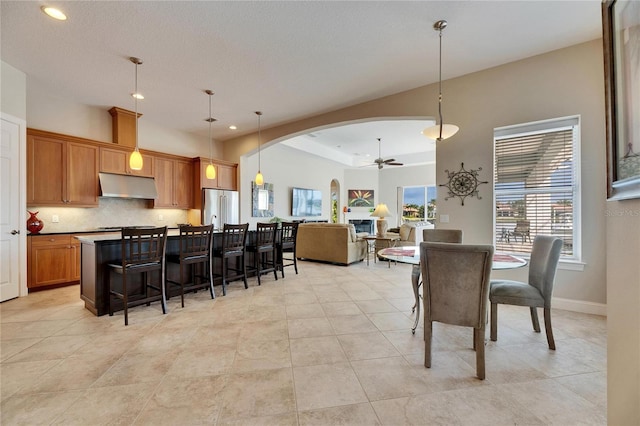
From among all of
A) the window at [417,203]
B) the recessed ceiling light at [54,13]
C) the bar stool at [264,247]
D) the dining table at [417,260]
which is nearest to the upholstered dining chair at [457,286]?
the dining table at [417,260]

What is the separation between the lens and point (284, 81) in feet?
13.0

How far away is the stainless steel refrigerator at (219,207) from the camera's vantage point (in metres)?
6.01

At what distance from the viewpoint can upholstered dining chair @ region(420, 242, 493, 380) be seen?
1.90m

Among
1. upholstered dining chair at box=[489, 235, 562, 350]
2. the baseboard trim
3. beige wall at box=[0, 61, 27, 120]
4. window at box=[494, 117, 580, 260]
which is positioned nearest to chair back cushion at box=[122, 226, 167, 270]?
beige wall at box=[0, 61, 27, 120]

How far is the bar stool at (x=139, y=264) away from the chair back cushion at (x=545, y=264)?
12.4ft

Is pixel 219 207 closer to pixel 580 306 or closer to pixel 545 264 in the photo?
pixel 545 264

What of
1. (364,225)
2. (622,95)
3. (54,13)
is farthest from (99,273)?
(364,225)

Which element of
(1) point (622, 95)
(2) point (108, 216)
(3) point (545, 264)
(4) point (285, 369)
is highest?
(1) point (622, 95)

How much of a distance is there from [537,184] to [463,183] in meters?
0.83

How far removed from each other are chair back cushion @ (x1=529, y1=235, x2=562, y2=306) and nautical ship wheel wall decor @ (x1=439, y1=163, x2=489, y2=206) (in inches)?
49.0

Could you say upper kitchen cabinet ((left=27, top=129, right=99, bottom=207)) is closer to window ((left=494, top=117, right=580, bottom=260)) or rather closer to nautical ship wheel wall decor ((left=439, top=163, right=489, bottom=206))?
nautical ship wheel wall decor ((left=439, top=163, right=489, bottom=206))

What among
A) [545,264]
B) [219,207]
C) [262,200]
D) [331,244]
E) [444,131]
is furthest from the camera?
[262,200]

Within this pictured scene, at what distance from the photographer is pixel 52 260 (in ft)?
13.1

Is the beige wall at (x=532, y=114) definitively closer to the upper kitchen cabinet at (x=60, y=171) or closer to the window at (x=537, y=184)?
the window at (x=537, y=184)
